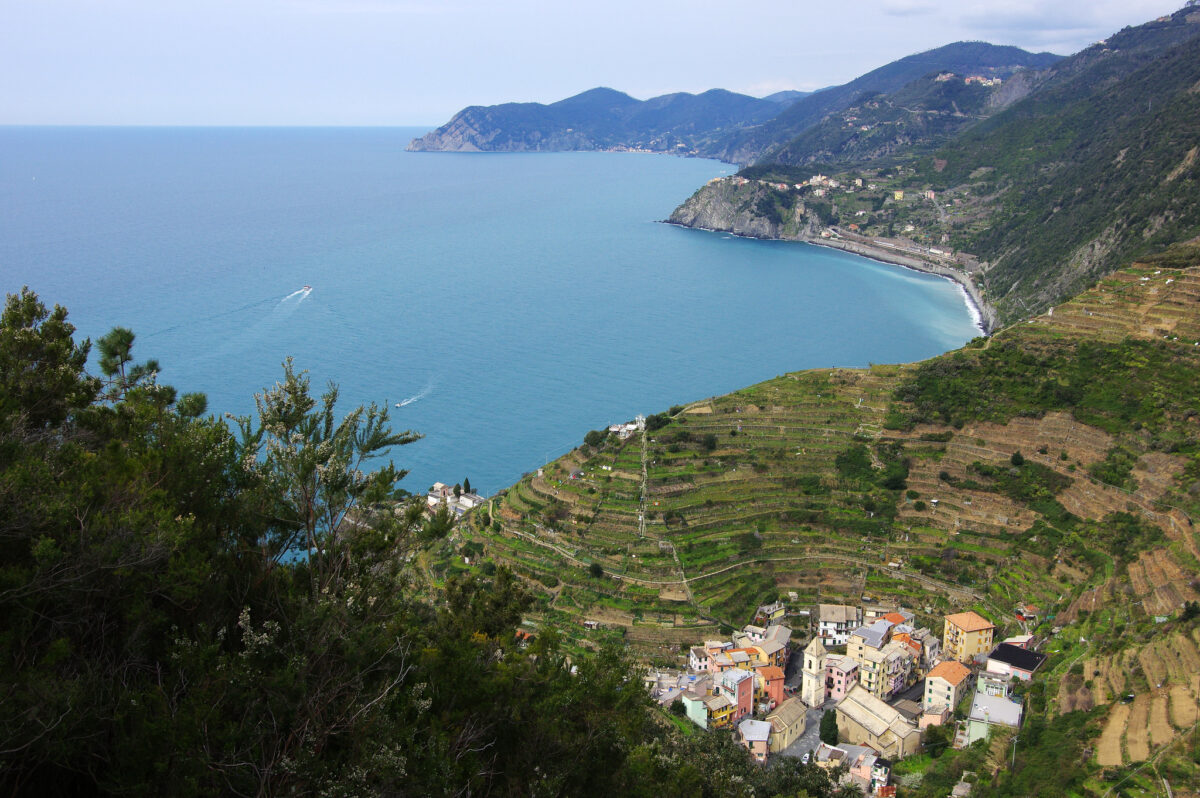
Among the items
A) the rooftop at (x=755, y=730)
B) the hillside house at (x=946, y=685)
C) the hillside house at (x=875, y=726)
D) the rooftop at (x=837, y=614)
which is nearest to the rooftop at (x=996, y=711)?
the hillside house at (x=946, y=685)

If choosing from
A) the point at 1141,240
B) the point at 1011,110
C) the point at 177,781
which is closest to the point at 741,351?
the point at 1141,240

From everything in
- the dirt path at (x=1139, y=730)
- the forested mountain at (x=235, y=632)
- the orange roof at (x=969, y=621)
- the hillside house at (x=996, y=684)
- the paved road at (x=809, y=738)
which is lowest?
the paved road at (x=809, y=738)

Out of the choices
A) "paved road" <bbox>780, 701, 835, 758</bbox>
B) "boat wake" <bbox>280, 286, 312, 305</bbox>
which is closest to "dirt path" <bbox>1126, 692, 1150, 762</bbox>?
"paved road" <bbox>780, 701, 835, 758</bbox>

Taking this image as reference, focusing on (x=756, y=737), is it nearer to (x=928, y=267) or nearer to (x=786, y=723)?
(x=786, y=723)

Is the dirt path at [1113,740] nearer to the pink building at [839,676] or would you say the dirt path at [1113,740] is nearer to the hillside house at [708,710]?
the pink building at [839,676]

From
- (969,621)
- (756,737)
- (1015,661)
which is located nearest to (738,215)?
(969,621)

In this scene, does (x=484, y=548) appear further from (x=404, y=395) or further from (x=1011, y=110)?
(x=1011, y=110)

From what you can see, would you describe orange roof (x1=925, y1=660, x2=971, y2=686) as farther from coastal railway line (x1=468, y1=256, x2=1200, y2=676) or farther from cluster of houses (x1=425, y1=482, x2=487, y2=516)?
cluster of houses (x1=425, y1=482, x2=487, y2=516)
